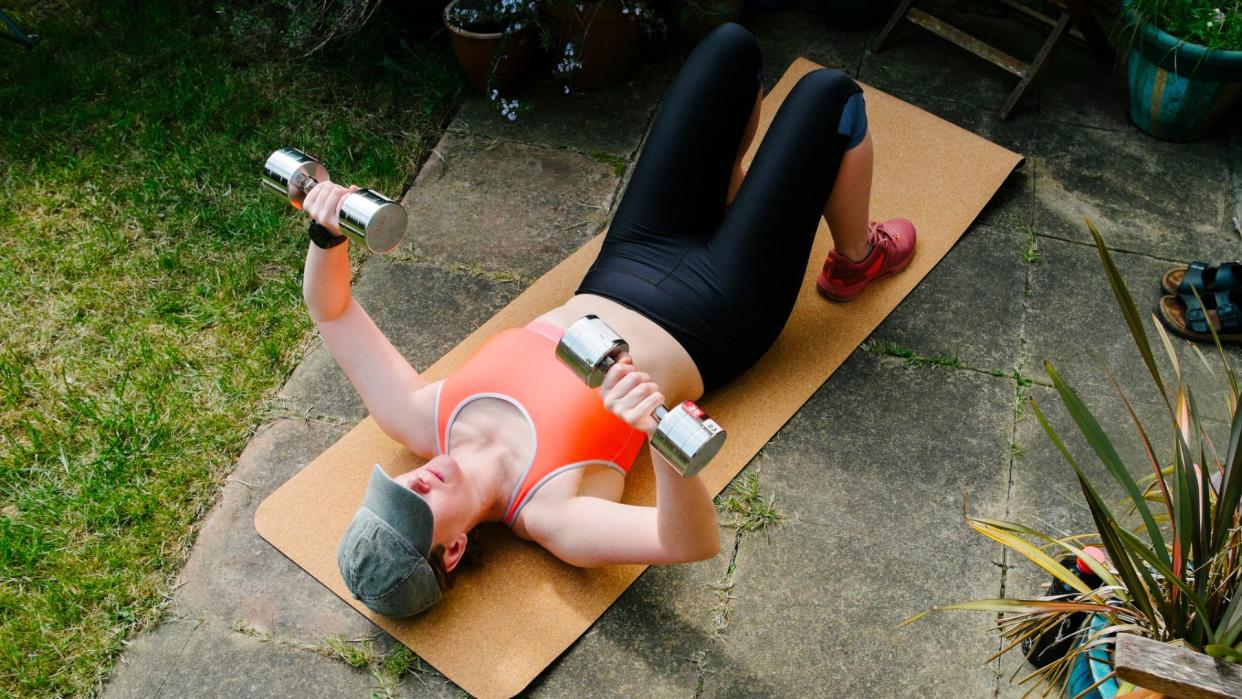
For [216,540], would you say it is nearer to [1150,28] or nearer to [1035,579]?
[1035,579]

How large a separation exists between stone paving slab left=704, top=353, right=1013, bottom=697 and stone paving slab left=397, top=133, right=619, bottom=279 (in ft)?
3.40

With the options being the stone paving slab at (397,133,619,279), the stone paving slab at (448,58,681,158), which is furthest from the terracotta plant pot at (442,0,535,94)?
the stone paving slab at (397,133,619,279)

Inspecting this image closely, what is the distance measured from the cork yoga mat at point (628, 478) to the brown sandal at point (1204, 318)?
651 mm

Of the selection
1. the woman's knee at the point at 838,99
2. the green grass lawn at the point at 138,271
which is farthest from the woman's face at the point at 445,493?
the woman's knee at the point at 838,99

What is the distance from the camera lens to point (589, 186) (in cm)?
346

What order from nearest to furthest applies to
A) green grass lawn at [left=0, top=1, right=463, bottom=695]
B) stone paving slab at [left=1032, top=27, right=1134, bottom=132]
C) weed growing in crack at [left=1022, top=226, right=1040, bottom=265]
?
green grass lawn at [left=0, top=1, right=463, bottom=695]
weed growing in crack at [left=1022, top=226, right=1040, bottom=265]
stone paving slab at [left=1032, top=27, right=1134, bottom=132]

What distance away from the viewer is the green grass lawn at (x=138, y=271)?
Result: 2.54m

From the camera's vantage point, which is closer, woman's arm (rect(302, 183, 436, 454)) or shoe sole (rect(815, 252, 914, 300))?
woman's arm (rect(302, 183, 436, 454))

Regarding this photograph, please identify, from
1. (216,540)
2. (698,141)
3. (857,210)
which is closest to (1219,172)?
(857,210)

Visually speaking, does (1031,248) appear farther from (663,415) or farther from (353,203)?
(353,203)

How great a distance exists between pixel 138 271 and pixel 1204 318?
3.28 meters

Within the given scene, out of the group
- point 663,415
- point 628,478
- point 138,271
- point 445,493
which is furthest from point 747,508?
point 138,271

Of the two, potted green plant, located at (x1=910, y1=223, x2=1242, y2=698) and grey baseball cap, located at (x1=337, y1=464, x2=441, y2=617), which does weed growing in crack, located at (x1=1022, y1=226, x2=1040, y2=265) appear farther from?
grey baseball cap, located at (x1=337, y1=464, x2=441, y2=617)

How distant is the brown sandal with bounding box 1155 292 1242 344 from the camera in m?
2.80
